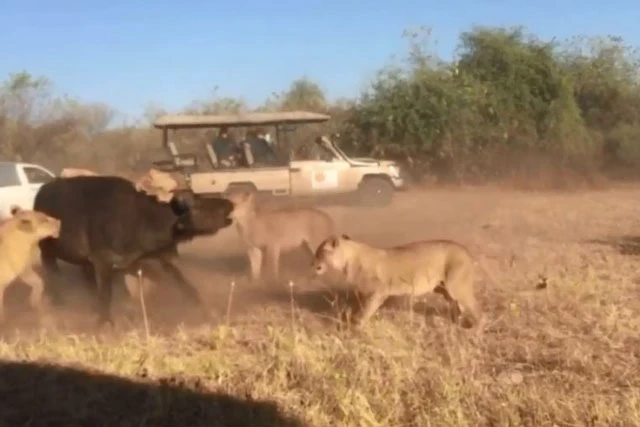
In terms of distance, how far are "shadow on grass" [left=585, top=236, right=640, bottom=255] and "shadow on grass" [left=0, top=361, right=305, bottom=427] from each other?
914 cm

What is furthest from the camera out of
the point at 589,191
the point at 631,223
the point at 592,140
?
the point at 592,140

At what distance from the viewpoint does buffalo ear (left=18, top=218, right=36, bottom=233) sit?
488 inches

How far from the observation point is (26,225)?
12422 millimetres

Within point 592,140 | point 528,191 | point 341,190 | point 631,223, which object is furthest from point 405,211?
point 592,140

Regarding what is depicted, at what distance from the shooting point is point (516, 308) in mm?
11188

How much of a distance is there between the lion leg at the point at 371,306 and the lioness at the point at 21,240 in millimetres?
3713

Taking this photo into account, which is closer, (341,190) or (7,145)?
(341,190)

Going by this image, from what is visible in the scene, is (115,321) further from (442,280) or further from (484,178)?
(484,178)

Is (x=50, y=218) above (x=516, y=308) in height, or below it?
above

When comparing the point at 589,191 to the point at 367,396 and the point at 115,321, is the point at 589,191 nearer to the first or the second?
the point at 115,321

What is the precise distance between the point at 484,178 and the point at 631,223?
63.7ft

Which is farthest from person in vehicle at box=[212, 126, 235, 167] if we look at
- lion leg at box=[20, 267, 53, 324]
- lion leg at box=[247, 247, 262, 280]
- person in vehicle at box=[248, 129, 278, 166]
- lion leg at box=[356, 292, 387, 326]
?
A: lion leg at box=[356, 292, 387, 326]

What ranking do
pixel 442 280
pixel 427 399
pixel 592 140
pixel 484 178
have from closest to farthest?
1. pixel 427 399
2. pixel 442 280
3. pixel 484 178
4. pixel 592 140

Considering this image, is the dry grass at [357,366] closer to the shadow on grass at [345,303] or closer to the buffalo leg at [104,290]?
the shadow on grass at [345,303]
